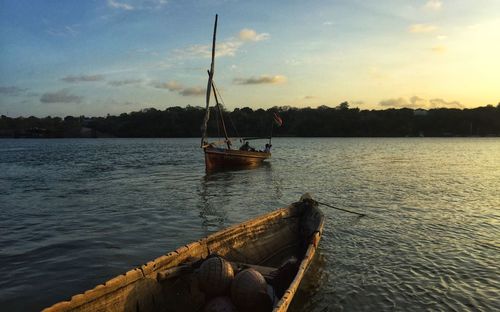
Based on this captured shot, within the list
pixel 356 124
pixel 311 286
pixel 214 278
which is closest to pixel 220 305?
pixel 214 278

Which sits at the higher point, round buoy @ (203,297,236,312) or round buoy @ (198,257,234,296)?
round buoy @ (198,257,234,296)

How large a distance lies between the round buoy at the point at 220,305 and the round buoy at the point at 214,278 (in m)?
0.19

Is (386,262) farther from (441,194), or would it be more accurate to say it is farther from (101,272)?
(441,194)

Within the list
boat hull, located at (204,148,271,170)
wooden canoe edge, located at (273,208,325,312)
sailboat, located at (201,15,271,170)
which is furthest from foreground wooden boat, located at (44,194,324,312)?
boat hull, located at (204,148,271,170)

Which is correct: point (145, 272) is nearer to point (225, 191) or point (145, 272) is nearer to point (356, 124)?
point (225, 191)

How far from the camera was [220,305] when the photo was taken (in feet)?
22.9

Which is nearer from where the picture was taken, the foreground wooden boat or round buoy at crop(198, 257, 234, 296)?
the foreground wooden boat

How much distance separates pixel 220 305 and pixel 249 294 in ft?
1.78

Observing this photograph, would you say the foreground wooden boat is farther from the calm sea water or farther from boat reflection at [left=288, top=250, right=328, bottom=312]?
the calm sea water

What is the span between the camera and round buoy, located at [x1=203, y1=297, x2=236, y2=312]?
6.93 m

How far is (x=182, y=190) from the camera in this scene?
26094 mm

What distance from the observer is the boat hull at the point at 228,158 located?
36.7 m

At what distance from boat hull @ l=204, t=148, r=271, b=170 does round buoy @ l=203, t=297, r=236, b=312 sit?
1160 inches

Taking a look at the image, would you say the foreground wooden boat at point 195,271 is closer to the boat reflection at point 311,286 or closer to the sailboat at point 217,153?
the boat reflection at point 311,286
